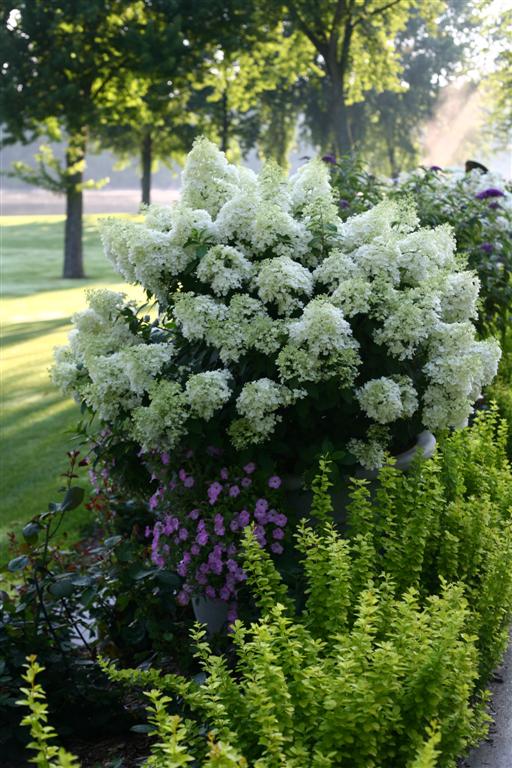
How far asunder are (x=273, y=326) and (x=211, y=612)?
116cm

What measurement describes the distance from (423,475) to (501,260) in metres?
3.92

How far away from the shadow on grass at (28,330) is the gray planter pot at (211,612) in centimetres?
1089

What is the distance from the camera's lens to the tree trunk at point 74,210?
22828mm

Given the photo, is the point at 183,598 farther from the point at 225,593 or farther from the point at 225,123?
the point at 225,123

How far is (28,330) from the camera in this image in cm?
1549

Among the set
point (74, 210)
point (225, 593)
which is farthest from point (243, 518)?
point (74, 210)

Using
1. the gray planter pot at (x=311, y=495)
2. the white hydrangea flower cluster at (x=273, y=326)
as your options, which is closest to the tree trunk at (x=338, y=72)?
the white hydrangea flower cluster at (x=273, y=326)

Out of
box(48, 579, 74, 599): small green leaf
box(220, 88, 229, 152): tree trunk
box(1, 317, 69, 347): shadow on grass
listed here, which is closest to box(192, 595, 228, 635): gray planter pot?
box(48, 579, 74, 599): small green leaf

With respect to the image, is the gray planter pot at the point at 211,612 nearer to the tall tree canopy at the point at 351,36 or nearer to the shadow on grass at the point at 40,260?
the shadow on grass at the point at 40,260

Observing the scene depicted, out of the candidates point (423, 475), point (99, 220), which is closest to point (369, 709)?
point (423, 475)

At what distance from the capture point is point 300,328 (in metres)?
3.38

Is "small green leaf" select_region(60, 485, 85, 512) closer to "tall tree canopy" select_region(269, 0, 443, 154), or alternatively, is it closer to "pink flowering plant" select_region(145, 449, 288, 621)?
"pink flowering plant" select_region(145, 449, 288, 621)

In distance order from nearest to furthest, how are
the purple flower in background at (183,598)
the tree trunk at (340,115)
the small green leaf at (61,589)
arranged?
the small green leaf at (61,589), the purple flower in background at (183,598), the tree trunk at (340,115)

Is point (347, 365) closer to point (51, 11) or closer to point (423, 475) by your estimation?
point (423, 475)
